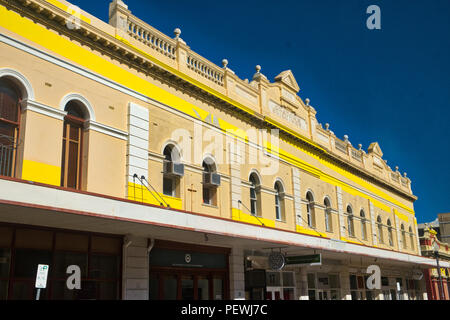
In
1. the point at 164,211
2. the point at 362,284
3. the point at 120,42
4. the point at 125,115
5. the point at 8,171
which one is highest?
the point at 120,42

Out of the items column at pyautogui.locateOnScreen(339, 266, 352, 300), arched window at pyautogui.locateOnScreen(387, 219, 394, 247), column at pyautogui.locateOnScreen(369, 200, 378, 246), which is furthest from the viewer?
arched window at pyautogui.locateOnScreen(387, 219, 394, 247)

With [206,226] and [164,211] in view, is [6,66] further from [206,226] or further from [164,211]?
[206,226]

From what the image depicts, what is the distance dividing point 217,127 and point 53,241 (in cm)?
869

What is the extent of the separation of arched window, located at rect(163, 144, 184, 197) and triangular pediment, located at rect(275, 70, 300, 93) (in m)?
9.96

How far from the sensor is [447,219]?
62812 millimetres

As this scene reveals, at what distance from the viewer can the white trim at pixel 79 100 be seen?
13.5 meters

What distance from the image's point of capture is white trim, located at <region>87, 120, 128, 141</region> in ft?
46.2

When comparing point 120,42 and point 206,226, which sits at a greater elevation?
point 120,42

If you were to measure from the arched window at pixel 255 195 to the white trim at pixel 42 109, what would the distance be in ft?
31.8

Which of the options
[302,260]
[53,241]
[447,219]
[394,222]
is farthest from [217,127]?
[447,219]

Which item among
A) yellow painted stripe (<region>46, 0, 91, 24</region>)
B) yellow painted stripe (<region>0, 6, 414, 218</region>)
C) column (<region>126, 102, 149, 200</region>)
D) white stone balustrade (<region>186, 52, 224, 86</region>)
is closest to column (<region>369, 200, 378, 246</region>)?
yellow painted stripe (<region>0, 6, 414, 218</region>)

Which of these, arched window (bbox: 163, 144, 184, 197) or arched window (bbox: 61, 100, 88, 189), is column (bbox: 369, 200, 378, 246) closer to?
arched window (bbox: 163, 144, 184, 197)

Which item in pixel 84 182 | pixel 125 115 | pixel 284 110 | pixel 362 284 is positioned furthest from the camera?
pixel 362 284

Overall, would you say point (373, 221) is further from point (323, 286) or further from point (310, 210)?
point (323, 286)
